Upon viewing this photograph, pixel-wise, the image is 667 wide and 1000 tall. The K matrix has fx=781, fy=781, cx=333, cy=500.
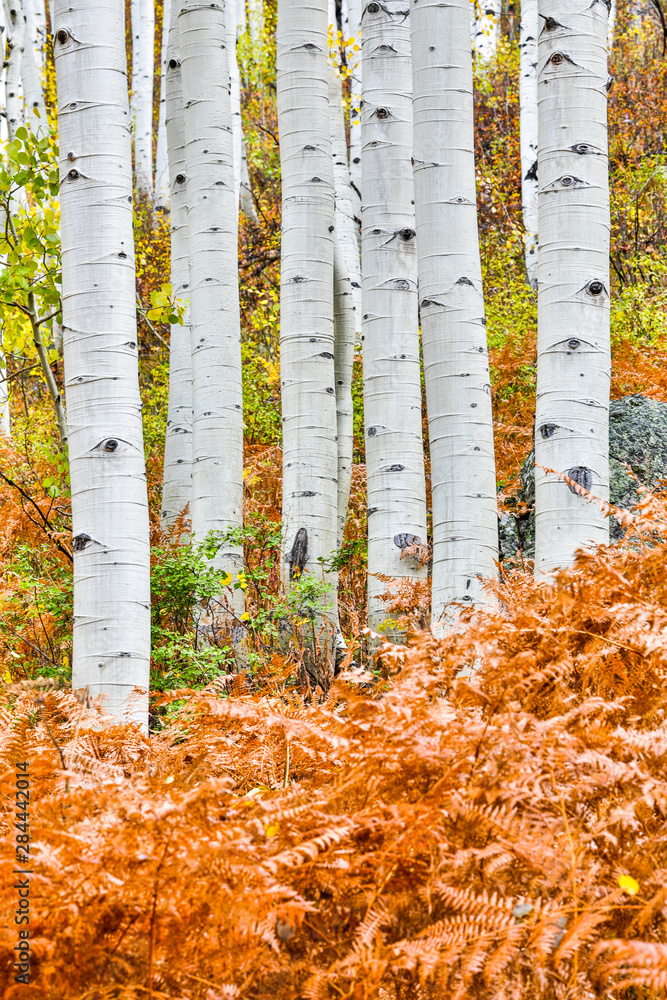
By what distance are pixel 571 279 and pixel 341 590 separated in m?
2.69

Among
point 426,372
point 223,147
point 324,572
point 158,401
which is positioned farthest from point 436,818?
point 158,401

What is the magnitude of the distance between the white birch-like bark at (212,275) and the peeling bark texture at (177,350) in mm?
459

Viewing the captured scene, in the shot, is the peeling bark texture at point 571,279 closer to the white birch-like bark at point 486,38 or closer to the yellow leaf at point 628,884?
the yellow leaf at point 628,884

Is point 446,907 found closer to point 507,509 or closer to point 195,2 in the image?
point 507,509

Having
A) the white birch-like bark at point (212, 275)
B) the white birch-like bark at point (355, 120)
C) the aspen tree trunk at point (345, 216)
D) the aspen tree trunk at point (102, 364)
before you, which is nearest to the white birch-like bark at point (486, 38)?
the white birch-like bark at point (355, 120)

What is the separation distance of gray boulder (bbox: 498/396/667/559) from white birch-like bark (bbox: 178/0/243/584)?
184 cm

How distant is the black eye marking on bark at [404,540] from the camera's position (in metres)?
4.25

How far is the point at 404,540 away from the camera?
4.26 m

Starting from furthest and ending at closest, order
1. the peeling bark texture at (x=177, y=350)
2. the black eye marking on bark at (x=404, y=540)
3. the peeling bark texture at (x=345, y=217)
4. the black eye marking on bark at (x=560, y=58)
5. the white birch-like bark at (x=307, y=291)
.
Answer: the peeling bark texture at (x=345, y=217), the peeling bark texture at (x=177, y=350), the white birch-like bark at (x=307, y=291), the black eye marking on bark at (x=404, y=540), the black eye marking on bark at (x=560, y=58)

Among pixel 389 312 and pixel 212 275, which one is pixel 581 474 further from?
pixel 212 275

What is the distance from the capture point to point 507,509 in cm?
541

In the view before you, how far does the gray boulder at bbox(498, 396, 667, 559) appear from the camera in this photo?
5047 millimetres

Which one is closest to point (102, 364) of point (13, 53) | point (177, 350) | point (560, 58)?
point (560, 58)

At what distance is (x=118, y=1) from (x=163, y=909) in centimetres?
322
